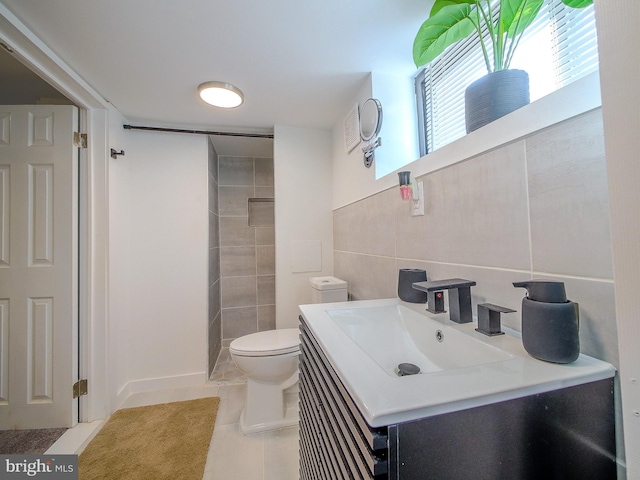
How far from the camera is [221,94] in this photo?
1.55m

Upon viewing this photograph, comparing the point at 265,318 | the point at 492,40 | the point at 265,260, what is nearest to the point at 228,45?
the point at 492,40

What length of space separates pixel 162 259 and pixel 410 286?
1878 mm

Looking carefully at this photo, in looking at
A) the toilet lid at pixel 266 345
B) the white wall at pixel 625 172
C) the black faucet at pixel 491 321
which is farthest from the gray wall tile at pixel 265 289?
the white wall at pixel 625 172

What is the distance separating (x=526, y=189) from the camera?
2.02ft

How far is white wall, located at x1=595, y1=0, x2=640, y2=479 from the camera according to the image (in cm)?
32

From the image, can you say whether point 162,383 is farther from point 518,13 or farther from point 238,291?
point 518,13

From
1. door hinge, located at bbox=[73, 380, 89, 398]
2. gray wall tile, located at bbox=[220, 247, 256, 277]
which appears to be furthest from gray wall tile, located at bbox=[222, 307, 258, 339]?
door hinge, located at bbox=[73, 380, 89, 398]

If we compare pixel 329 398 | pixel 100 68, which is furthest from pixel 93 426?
pixel 100 68

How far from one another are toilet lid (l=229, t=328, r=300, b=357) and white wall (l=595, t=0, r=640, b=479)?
1.32 metres

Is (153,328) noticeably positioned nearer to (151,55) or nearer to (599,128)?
(151,55)

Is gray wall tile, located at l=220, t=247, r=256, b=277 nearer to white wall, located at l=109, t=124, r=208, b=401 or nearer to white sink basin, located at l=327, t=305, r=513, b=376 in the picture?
white wall, located at l=109, t=124, r=208, b=401

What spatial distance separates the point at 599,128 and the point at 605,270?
0.28 m

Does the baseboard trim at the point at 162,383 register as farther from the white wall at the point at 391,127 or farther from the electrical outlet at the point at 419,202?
the electrical outlet at the point at 419,202

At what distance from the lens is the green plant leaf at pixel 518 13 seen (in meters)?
0.72
